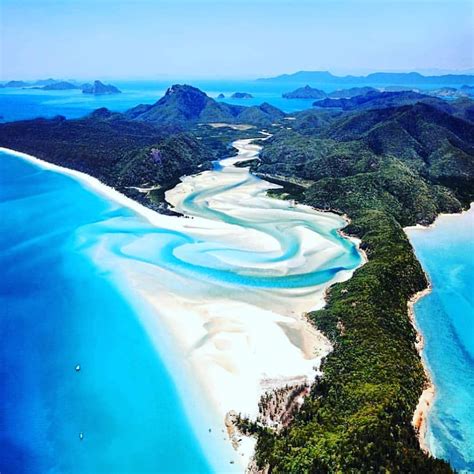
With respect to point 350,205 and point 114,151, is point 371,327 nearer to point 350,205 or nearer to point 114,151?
point 350,205

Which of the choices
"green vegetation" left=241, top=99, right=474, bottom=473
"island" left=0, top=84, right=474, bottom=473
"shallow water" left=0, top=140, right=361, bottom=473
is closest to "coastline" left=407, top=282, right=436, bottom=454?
"island" left=0, top=84, right=474, bottom=473

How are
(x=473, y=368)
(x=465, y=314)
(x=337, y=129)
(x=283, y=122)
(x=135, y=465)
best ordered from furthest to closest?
(x=283, y=122) → (x=337, y=129) → (x=465, y=314) → (x=473, y=368) → (x=135, y=465)

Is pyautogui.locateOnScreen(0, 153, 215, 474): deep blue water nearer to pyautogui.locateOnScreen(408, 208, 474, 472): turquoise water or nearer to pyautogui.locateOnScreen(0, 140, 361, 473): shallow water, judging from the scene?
pyautogui.locateOnScreen(0, 140, 361, 473): shallow water

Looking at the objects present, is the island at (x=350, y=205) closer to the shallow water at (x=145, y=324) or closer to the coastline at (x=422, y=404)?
the coastline at (x=422, y=404)

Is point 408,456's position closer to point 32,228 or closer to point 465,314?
point 465,314

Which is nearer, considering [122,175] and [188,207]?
[188,207]

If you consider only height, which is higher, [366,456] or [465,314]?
[366,456]

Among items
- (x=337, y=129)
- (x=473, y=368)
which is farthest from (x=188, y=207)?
(x=337, y=129)

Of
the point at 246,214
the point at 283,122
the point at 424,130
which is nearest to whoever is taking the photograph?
the point at 246,214
